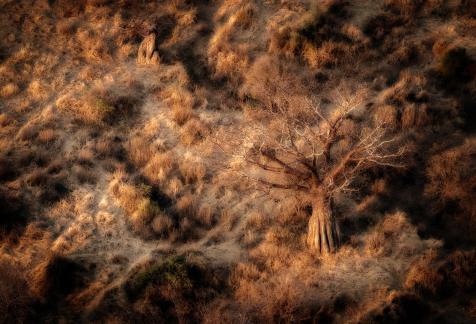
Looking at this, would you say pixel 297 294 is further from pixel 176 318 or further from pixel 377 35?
pixel 377 35

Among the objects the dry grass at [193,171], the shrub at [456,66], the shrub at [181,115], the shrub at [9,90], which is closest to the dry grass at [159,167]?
the dry grass at [193,171]

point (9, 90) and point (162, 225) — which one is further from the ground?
point (9, 90)

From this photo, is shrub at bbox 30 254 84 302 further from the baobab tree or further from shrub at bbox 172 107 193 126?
shrub at bbox 172 107 193 126

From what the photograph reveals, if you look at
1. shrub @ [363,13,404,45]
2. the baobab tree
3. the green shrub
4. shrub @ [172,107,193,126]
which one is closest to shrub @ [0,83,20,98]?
shrub @ [172,107,193,126]

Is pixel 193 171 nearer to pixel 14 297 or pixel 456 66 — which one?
pixel 14 297

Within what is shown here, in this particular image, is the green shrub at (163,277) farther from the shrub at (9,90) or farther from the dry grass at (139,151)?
the shrub at (9,90)

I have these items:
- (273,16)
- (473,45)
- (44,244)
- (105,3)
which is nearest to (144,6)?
(105,3)

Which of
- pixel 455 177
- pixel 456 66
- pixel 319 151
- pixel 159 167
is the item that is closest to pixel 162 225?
pixel 159 167
